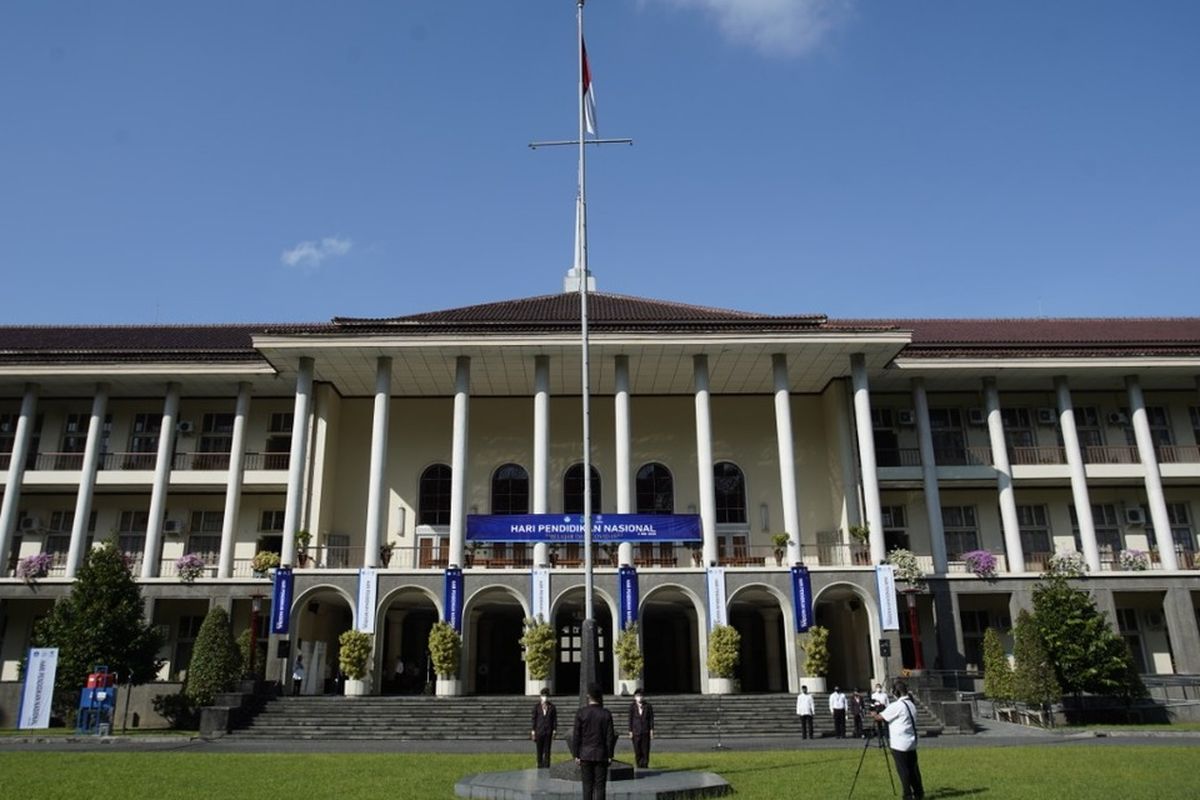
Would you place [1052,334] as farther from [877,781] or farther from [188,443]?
[188,443]

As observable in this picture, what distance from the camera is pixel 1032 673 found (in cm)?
2364

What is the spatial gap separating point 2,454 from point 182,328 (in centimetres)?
806

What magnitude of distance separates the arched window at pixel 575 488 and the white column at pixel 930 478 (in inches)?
444

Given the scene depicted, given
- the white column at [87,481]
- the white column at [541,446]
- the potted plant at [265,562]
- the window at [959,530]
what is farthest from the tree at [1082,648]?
the white column at [87,481]

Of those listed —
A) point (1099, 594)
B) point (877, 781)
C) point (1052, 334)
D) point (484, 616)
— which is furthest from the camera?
point (1052, 334)

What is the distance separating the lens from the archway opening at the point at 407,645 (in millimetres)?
31594

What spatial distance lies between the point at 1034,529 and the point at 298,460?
2546cm

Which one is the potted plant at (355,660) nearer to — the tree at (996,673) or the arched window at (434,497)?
the arched window at (434,497)

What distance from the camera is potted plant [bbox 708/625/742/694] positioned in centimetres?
2628

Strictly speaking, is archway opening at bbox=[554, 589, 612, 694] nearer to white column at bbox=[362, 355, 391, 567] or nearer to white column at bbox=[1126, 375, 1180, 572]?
white column at bbox=[362, 355, 391, 567]

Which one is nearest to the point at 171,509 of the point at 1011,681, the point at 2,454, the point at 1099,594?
the point at 2,454

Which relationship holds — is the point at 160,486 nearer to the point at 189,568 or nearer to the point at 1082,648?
the point at 189,568

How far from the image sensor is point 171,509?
1332 inches

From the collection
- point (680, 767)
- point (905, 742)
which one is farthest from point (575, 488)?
point (905, 742)
